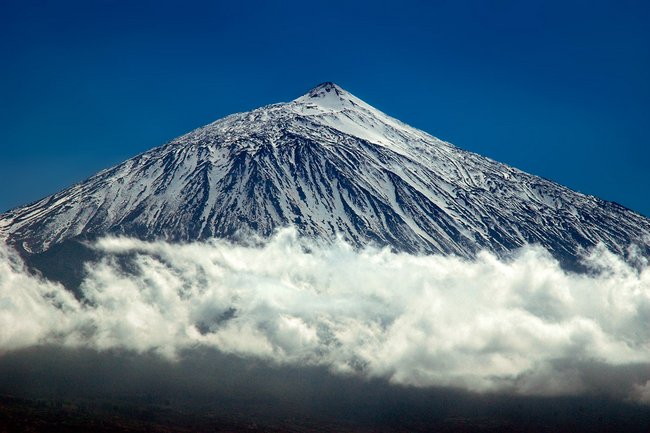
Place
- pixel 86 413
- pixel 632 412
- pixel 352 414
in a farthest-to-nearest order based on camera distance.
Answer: pixel 632 412, pixel 352 414, pixel 86 413

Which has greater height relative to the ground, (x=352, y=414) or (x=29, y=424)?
(x=352, y=414)

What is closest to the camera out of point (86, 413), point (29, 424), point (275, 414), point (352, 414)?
point (29, 424)

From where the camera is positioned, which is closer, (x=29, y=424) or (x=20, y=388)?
(x=29, y=424)

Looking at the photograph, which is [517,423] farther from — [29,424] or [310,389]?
[29,424]

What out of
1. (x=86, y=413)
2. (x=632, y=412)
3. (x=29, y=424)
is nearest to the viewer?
(x=29, y=424)

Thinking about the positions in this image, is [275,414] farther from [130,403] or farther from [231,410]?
[130,403]

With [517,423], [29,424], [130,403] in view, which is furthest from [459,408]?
[29,424]

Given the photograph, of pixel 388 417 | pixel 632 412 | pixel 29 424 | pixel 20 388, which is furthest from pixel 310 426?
pixel 632 412

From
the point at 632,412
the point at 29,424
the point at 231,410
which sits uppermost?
the point at 632,412

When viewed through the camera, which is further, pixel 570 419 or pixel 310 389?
pixel 310 389
